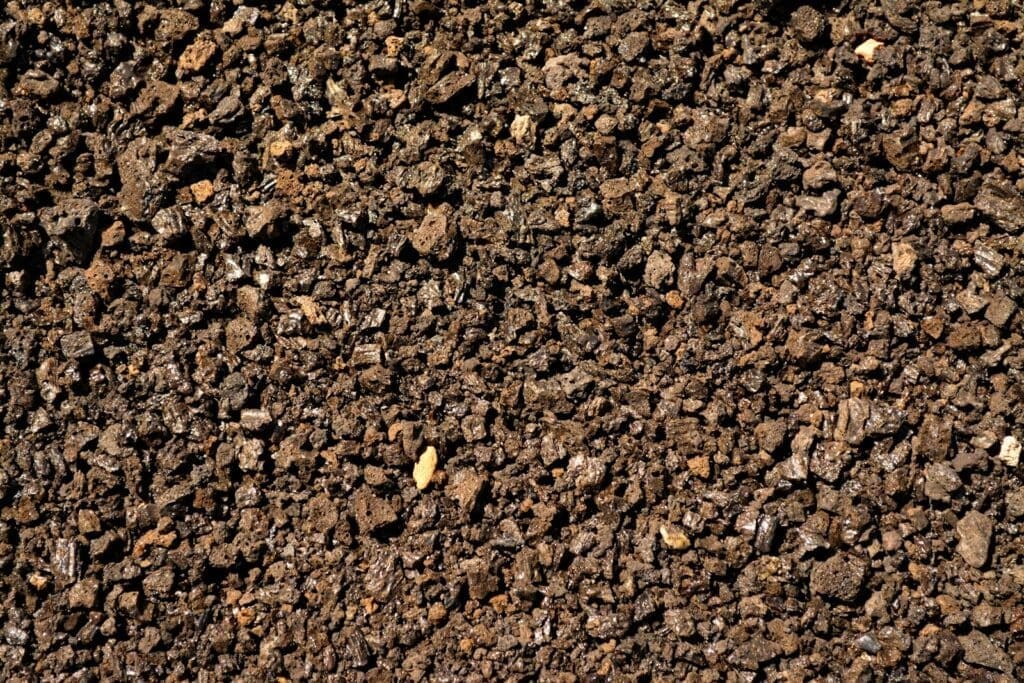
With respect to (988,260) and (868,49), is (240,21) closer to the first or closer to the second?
(868,49)

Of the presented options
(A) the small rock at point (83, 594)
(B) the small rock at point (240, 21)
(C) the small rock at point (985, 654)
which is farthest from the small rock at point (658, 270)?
(A) the small rock at point (83, 594)

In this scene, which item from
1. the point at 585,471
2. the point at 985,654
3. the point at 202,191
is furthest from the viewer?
the point at 202,191

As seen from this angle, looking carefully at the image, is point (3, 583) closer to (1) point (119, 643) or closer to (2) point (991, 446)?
(1) point (119, 643)

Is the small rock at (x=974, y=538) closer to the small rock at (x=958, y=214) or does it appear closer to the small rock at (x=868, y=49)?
the small rock at (x=958, y=214)

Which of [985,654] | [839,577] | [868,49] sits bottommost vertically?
[985,654]

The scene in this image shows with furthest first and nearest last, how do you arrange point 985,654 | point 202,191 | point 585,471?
point 202,191 < point 585,471 < point 985,654

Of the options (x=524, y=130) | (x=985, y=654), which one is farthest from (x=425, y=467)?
(x=985, y=654)

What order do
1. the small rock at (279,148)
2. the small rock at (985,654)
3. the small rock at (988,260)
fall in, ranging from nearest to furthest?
the small rock at (985,654)
the small rock at (988,260)
the small rock at (279,148)

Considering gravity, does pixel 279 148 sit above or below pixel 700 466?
above
